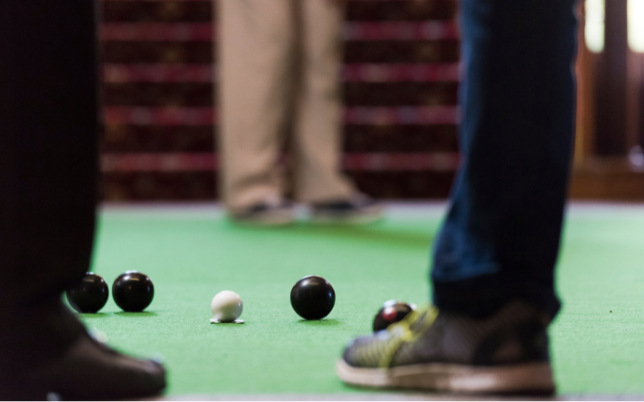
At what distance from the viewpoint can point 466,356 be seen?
0.94m

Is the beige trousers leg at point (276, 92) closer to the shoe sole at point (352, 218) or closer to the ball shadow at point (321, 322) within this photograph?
the shoe sole at point (352, 218)

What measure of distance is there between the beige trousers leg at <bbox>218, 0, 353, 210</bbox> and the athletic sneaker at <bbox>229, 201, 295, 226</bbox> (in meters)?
0.04

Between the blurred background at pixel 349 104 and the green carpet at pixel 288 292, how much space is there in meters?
1.56

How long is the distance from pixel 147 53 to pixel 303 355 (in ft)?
14.2

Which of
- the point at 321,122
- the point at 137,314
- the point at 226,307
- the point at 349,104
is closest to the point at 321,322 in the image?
the point at 226,307

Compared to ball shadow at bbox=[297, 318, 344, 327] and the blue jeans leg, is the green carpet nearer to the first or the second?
ball shadow at bbox=[297, 318, 344, 327]

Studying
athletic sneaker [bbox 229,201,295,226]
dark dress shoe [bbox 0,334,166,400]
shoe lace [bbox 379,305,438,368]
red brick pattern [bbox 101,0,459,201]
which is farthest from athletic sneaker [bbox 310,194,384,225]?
dark dress shoe [bbox 0,334,166,400]

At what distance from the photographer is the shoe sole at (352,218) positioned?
373cm

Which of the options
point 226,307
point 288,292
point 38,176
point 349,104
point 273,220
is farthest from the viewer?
point 349,104

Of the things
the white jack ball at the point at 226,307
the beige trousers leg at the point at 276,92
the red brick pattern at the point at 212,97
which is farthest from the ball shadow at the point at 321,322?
the red brick pattern at the point at 212,97

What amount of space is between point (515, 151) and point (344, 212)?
286 centimetres

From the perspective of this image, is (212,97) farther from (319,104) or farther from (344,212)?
(344,212)

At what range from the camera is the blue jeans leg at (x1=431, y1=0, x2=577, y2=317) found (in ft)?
2.97

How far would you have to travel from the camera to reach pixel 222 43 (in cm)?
380
